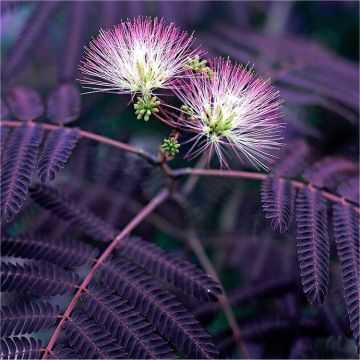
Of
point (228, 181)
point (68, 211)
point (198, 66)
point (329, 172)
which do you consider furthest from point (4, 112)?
point (329, 172)

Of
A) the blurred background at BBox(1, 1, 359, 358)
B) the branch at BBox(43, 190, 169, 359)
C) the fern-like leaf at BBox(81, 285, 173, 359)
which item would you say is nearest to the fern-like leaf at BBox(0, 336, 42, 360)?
the branch at BBox(43, 190, 169, 359)

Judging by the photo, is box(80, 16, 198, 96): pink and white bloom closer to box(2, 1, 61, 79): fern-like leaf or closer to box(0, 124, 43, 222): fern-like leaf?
box(0, 124, 43, 222): fern-like leaf

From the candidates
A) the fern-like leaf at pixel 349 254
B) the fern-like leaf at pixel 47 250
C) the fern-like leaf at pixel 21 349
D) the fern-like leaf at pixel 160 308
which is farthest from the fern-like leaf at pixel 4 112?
the fern-like leaf at pixel 349 254

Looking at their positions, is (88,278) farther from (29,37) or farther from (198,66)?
(29,37)

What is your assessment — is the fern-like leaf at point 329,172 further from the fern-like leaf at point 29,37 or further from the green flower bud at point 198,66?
the fern-like leaf at point 29,37

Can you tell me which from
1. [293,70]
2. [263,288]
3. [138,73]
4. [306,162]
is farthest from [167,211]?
[138,73]

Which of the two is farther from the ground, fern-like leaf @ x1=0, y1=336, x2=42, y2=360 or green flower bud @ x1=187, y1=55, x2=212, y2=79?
green flower bud @ x1=187, y1=55, x2=212, y2=79
